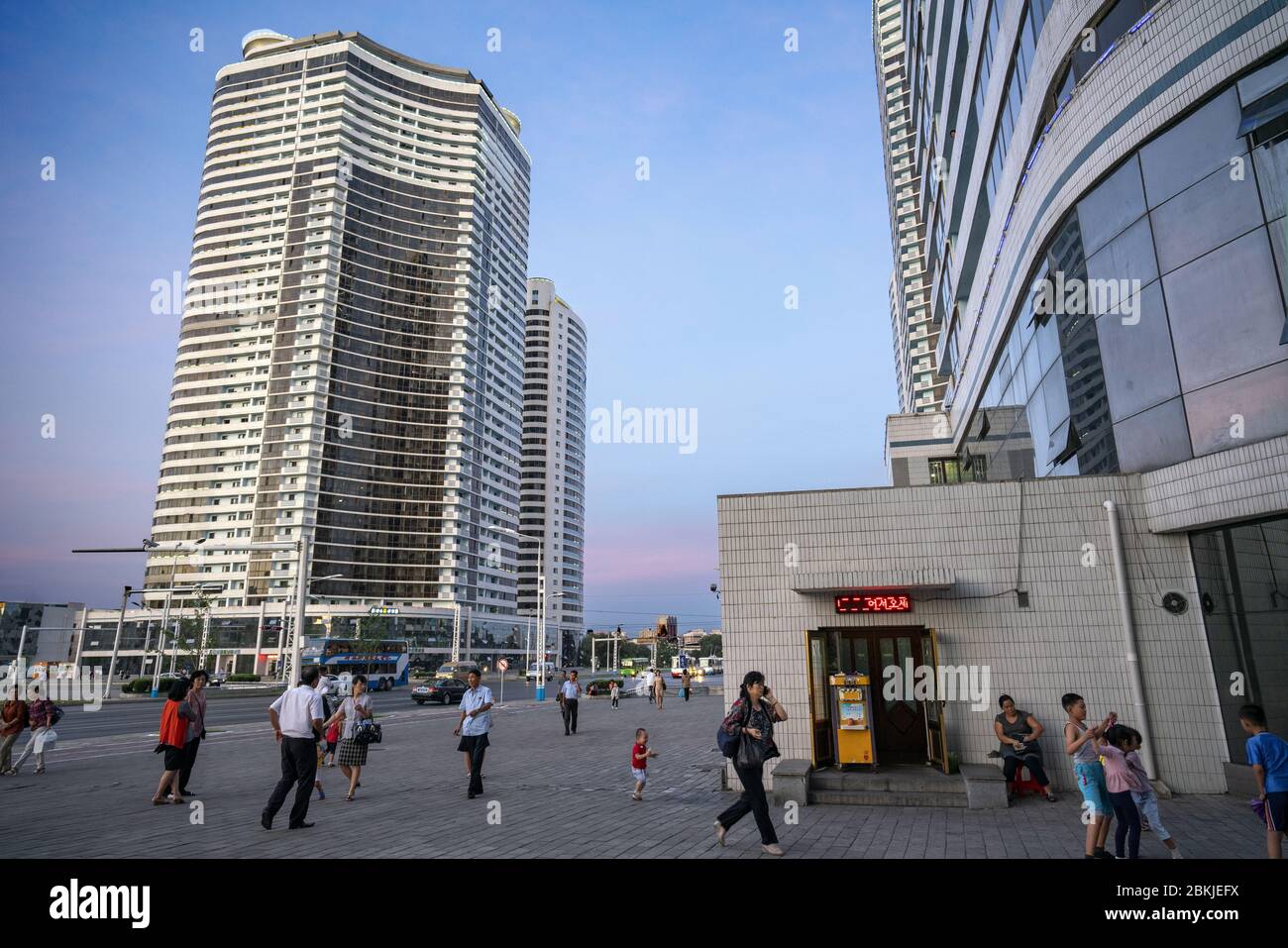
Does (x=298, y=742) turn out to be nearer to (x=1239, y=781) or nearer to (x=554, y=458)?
(x=1239, y=781)

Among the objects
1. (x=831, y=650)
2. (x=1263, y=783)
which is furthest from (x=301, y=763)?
(x=1263, y=783)

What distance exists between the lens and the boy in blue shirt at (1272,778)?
5.83 meters

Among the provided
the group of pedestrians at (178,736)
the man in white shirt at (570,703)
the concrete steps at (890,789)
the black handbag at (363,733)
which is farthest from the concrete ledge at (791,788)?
the man in white shirt at (570,703)

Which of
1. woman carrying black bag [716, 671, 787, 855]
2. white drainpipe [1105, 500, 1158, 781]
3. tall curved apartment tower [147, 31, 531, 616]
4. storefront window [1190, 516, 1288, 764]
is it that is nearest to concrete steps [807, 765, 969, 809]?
white drainpipe [1105, 500, 1158, 781]

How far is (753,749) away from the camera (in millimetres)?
7492

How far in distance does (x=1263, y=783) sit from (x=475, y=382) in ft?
400

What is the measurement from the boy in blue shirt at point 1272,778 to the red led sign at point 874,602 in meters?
5.37

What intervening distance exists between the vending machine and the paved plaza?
43.3 inches

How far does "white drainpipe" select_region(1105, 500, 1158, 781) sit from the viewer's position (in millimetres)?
10266

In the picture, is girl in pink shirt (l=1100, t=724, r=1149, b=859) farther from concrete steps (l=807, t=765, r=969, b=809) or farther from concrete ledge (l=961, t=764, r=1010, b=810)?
concrete steps (l=807, t=765, r=969, b=809)

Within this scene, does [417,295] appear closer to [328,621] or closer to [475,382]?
[475,382]

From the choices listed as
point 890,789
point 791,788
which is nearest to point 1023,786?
point 890,789

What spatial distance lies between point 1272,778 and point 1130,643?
207 inches

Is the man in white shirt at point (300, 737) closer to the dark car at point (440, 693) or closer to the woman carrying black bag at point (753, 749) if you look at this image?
the woman carrying black bag at point (753, 749)
